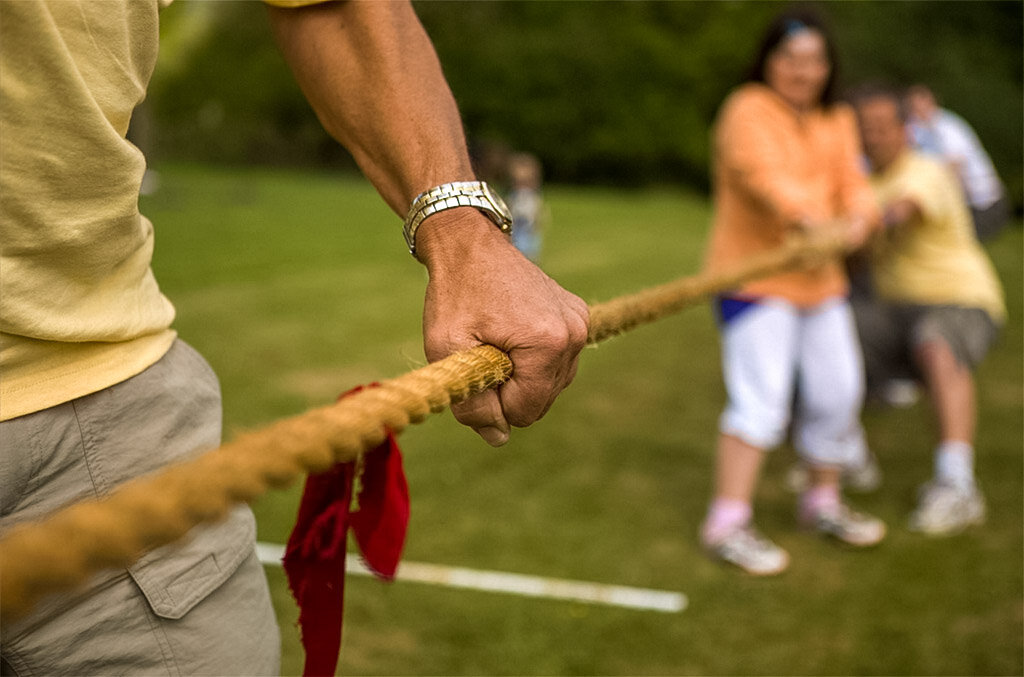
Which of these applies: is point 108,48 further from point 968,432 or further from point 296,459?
point 968,432

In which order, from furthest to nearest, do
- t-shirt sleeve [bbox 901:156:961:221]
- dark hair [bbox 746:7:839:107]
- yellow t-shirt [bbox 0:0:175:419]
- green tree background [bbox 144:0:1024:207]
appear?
1. green tree background [bbox 144:0:1024:207]
2. t-shirt sleeve [bbox 901:156:961:221]
3. dark hair [bbox 746:7:839:107]
4. yellow t-shirt [bbox 0:0:175:419]

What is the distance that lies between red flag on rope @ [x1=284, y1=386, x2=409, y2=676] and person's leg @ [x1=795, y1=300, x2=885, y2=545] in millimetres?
2829

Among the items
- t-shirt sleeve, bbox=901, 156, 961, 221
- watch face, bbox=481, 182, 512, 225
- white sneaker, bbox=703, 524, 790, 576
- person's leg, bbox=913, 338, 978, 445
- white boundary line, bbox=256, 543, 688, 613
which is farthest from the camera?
t-shirt sleeve, bbox=901, 156, 961, 221

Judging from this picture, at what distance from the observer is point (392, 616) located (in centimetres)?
319

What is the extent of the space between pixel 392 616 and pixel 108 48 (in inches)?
94.6

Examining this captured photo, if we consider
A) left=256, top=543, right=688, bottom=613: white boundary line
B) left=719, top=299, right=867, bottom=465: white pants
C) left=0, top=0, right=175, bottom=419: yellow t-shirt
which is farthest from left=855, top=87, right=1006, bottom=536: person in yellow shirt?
left=0, top=0, right=175, bottom=419: yellow t-shirt

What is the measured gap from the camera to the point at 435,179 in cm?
133

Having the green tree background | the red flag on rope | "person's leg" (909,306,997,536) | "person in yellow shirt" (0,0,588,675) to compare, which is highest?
"person in yellow shirt" (0,0,588,675)

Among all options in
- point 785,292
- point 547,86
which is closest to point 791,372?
point 785,292

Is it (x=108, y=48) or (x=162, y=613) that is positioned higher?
(x=108, y=48)

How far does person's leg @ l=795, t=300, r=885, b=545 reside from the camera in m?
3.92

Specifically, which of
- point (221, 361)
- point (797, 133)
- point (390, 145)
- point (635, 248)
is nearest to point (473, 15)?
point (635, 248)

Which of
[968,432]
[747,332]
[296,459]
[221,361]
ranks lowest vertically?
[221,361]

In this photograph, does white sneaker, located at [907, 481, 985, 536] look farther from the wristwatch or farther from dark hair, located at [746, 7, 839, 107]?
the wristwatch
